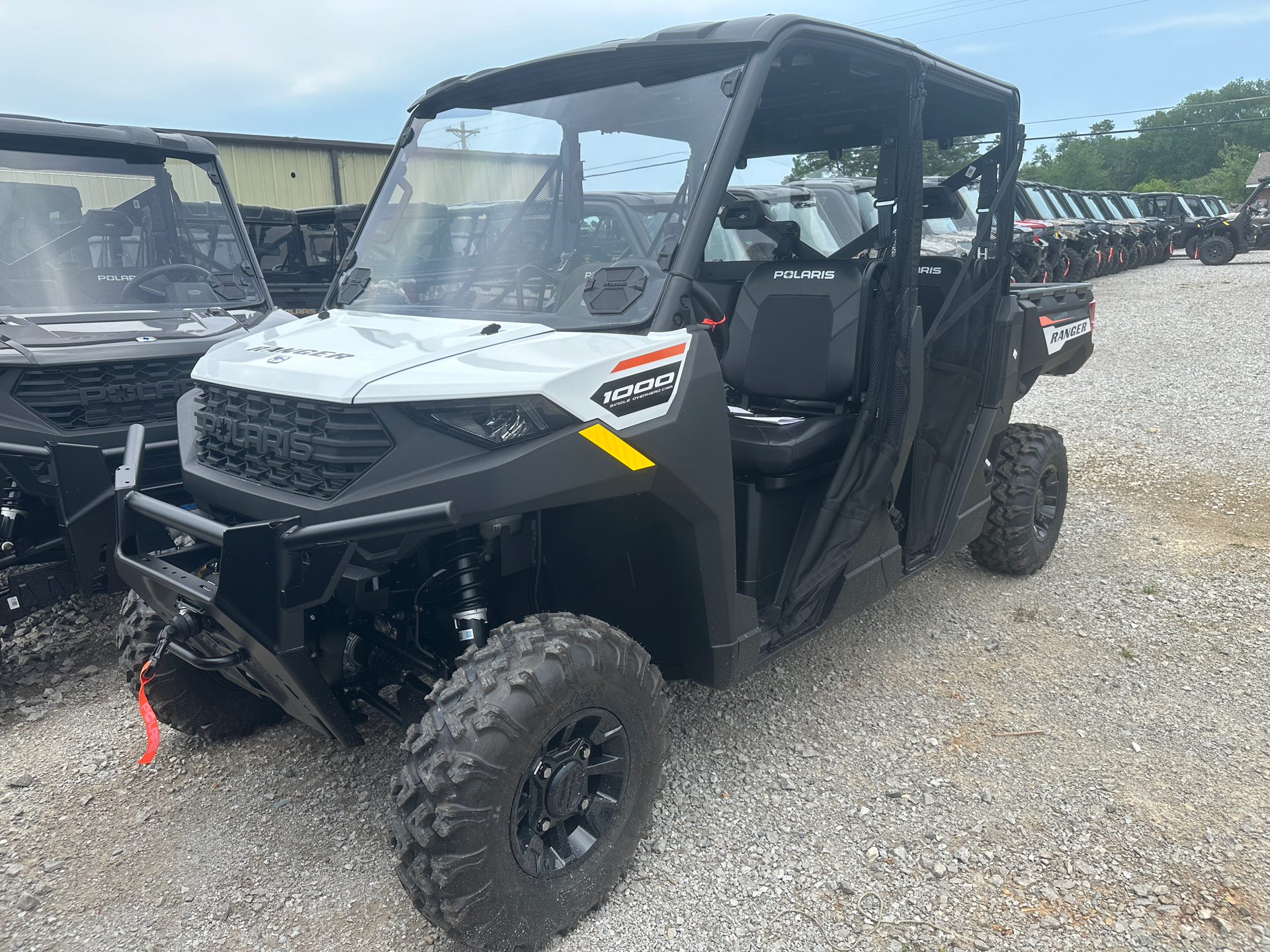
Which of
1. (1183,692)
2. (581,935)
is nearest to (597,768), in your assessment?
(581,935)

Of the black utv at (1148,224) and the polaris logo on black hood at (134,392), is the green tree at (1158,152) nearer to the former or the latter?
the black utv at (1148,224)

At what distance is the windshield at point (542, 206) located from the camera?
2.59m

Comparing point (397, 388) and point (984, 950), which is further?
point (984, 950)

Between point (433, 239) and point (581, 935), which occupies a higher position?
point (433, 239)

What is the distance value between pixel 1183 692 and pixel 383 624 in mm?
3192

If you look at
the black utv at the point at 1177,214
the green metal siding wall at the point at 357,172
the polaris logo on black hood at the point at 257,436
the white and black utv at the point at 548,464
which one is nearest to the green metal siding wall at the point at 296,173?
the green metal siding wall at the point at 357,172

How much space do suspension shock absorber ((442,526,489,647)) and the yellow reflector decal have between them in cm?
44

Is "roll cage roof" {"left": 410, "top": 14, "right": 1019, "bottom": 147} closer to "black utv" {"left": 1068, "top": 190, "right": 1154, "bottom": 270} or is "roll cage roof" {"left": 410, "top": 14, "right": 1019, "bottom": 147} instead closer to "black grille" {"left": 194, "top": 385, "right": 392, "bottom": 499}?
"black grille" {"left": 194, "top": 385, "right": 392, "bottom": 499}

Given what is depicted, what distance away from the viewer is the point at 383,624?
285 centimetres

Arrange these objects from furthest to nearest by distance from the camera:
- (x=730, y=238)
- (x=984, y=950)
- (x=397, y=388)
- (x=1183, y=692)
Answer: (x=730, y=238) → (x=1183, y=692) → (x=984, y=950) → (x=397, y=388)

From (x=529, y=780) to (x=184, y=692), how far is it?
1696 mm

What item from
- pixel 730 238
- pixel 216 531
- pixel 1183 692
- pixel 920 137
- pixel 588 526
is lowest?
pixel 1183 692

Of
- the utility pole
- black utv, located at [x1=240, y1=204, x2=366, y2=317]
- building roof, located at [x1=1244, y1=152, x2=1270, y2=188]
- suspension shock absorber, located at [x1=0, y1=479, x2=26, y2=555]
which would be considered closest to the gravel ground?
suspension shock absorber, located at [x1=0, y1=479, x2=26, y2=555]

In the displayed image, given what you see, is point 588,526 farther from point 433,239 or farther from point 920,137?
point 920,137
